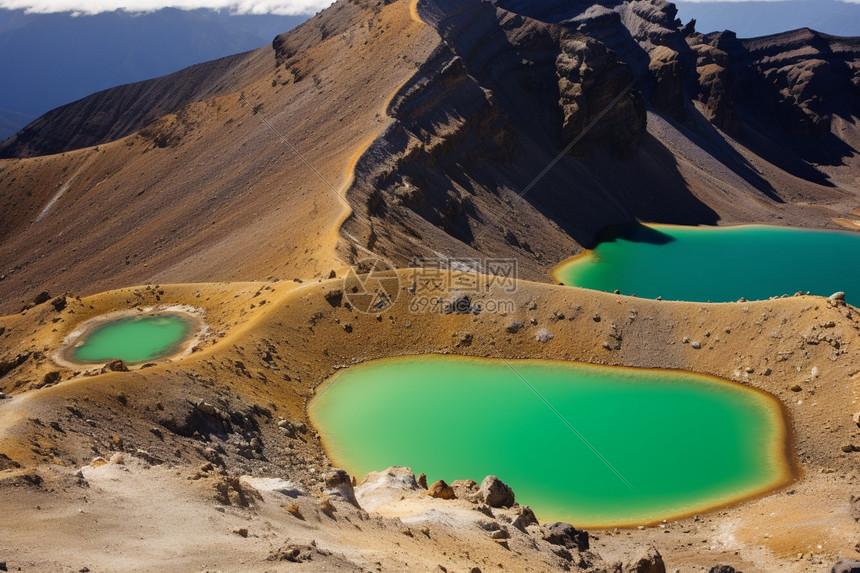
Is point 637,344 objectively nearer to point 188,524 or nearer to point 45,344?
point 188,524

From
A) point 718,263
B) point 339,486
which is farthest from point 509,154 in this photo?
point 339,486

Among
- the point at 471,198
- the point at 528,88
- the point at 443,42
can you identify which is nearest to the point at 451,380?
the point at 471,198

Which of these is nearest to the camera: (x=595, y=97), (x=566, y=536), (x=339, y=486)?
(x=339, y=486)

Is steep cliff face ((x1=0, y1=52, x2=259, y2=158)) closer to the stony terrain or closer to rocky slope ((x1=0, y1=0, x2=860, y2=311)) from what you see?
the stony terrain

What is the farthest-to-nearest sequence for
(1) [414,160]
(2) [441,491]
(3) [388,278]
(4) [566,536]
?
(1) [414,160] < (3) [388,278] < (2) [441,491] < (4) [566,536]

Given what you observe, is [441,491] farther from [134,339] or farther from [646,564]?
[134,339]

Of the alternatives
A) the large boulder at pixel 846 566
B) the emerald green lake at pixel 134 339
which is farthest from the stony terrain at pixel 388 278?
the large boulder at pixel 846 566

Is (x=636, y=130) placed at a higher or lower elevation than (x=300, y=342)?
higher
